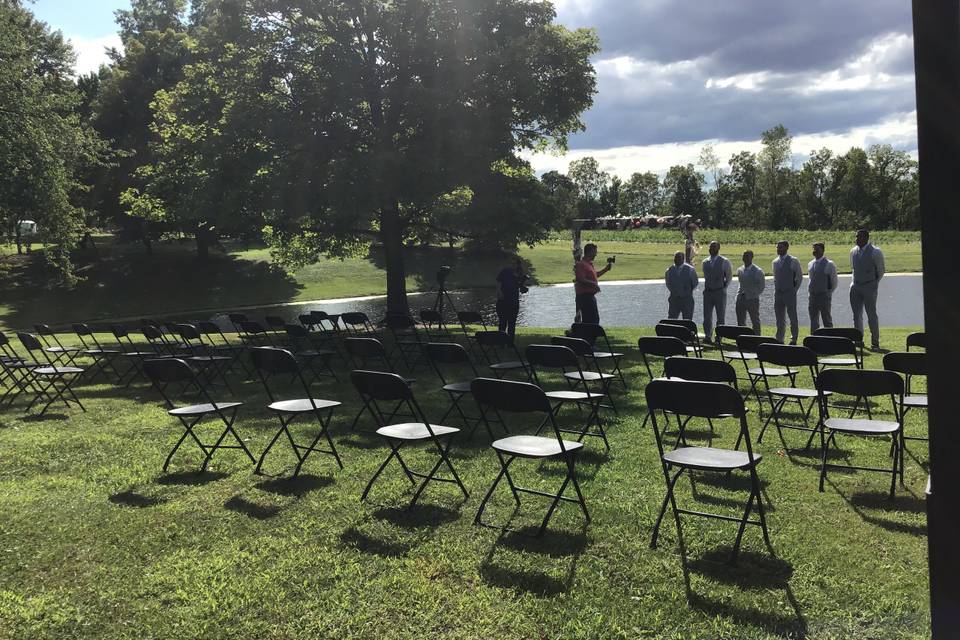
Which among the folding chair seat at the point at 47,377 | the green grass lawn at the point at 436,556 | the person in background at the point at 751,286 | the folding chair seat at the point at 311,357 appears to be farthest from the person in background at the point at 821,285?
the folding chair seat at the point at 47,377

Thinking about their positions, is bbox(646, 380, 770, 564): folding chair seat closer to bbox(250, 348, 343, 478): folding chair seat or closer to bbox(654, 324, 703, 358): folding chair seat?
bbox(250, 348, 343, 478): folding chair seat

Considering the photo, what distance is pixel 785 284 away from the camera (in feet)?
39.1

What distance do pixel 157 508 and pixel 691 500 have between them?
375 centimetres

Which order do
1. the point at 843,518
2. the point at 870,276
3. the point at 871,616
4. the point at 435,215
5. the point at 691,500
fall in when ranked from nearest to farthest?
the point at 871,616 < the point at 843,518 < the point at 691,500 < the point at 870,276 < the point at 435,215

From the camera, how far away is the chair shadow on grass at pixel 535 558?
3.68 m

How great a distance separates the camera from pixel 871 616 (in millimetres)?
3232

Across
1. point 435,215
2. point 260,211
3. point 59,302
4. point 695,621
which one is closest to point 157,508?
point 695,621

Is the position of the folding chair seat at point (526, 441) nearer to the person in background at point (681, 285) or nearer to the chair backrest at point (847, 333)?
the chair backrest at point (847, 333)

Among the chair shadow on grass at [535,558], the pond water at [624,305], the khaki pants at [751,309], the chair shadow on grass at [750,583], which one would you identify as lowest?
the chair shadow on grass at [750,583]

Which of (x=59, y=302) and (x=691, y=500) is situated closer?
(x=691, y=500)

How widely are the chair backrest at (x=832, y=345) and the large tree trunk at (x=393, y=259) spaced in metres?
11.9

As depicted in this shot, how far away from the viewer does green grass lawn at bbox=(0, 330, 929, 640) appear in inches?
131

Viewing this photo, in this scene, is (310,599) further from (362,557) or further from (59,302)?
(59,302)

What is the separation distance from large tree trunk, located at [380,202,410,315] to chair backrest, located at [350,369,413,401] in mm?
12297
